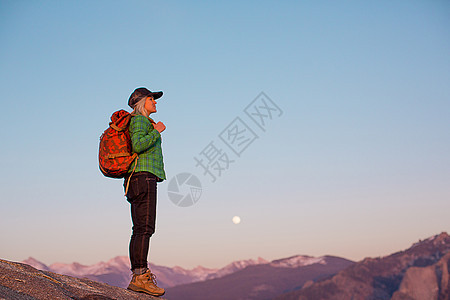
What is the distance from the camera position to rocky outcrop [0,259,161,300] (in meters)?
6.25

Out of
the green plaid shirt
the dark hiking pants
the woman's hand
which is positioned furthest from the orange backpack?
the woman's hand

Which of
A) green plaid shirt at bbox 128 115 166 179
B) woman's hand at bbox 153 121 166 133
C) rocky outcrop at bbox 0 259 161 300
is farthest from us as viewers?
woman's hand at bbox 153 121 166 133

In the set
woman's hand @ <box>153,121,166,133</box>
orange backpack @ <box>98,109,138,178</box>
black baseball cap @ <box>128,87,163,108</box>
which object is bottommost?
orange backpack @ <box>98,109,138,178</box>

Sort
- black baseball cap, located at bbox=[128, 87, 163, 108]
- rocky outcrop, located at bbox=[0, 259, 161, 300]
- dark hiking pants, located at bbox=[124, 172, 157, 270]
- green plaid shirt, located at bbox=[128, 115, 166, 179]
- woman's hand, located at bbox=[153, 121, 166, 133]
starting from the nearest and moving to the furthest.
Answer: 1. rocky outcrop, located at bbox=[0, 259, 161, 300]
2. green plaid shirt, located at bbox=[128, 115, 166, 179]
3. dark hiking pants, located at bbox=[124, 172, 157, 270]
4. woman's hand, located at bbox=[153, 121, 166, 133]
5. black baseball cap, located at bbox=[128, 87, 163, 108]

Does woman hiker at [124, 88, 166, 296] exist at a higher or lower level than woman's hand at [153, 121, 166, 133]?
lower

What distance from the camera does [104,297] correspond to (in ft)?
23.7

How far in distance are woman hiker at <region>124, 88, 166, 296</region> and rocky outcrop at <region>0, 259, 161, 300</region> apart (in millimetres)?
306

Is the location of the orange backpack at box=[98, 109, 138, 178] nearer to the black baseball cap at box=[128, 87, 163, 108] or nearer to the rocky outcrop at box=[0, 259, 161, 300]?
the black baseball cap at box=[128, 87, 163, 108]

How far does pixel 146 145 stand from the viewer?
7.93 m

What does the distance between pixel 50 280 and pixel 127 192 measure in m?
1.89

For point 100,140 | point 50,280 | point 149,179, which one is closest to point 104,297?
point 50,280

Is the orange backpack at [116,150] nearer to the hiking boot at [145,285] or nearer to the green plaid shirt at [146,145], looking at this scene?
the green plaid shirt at [146,145]

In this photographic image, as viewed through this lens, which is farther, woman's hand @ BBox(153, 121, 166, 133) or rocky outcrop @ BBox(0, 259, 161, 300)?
woman's hand @ BBox(153, 121, 166, 133)

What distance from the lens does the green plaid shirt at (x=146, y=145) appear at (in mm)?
7898
